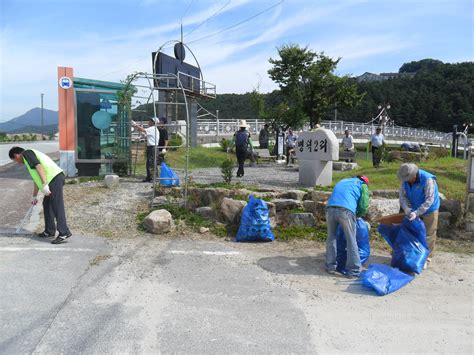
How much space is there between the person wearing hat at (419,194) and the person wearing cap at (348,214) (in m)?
0.57

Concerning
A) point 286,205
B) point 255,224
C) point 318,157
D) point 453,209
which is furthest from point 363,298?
point 318,157

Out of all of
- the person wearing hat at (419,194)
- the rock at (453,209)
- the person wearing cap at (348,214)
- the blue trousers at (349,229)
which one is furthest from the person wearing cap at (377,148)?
the blue trousers at (349,229)

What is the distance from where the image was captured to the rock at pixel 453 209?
23.8ft

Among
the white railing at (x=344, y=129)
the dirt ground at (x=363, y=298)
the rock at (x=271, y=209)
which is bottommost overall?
the dirt ground at (x=363, y=298)

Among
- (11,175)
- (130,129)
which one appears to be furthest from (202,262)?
(11,175)

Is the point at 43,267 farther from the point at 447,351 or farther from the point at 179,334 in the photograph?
the point at 447,351

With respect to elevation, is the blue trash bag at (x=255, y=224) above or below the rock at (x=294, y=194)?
below

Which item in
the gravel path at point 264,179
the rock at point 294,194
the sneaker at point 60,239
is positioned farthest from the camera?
the gravel path at point 264,179

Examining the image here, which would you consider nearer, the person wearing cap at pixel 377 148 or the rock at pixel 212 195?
the rock at pixel 212 195

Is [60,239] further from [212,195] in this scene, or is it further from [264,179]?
[264,179]

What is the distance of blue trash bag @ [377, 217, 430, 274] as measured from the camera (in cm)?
531

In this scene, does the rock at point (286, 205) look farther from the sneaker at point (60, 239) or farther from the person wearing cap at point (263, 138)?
the person wearing cap at point (263, 138)

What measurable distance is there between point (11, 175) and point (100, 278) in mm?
9451

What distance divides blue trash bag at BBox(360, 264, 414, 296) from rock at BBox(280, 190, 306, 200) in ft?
9.77
